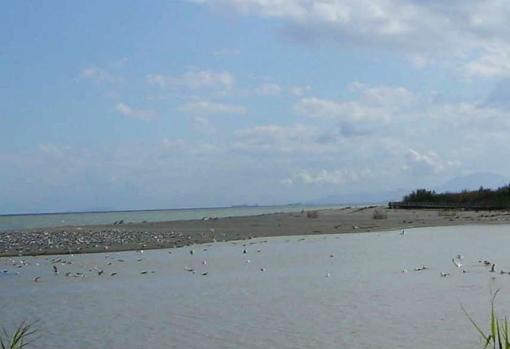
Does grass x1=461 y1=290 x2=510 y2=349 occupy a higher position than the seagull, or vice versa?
grass x1=461 y1=290 x2=510 y2=349

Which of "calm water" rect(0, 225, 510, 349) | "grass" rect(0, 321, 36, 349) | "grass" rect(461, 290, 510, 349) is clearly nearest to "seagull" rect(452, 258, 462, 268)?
"calm water" rect(0, 225, 510, 349)

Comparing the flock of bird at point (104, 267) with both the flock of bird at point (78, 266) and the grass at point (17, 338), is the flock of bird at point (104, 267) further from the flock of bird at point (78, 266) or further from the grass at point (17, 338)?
the grass at point (17, 338)

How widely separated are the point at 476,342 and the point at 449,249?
642 inches

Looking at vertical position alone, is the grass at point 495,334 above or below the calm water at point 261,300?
above

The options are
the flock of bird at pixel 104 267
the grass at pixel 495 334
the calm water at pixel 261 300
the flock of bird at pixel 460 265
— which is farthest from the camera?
the flock of bird at pixel 104 267

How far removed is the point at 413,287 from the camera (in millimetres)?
17266

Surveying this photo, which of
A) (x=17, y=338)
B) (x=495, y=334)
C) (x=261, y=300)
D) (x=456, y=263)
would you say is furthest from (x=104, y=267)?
(x=495, y=334)

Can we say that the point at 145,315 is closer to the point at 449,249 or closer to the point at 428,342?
the point at 428,342

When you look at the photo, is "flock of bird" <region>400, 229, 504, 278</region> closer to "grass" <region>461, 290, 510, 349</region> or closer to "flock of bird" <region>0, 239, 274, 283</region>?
"flock of bird" <region>0, 239, 274, 283</region>

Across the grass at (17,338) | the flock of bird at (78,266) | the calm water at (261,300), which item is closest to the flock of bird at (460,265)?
the calm water at (261,300)

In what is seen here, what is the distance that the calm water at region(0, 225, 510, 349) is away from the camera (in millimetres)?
12219

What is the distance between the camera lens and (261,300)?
15.9 m

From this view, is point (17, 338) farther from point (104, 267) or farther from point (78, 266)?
point (78, 266)

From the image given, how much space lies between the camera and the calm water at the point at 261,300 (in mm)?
12219
